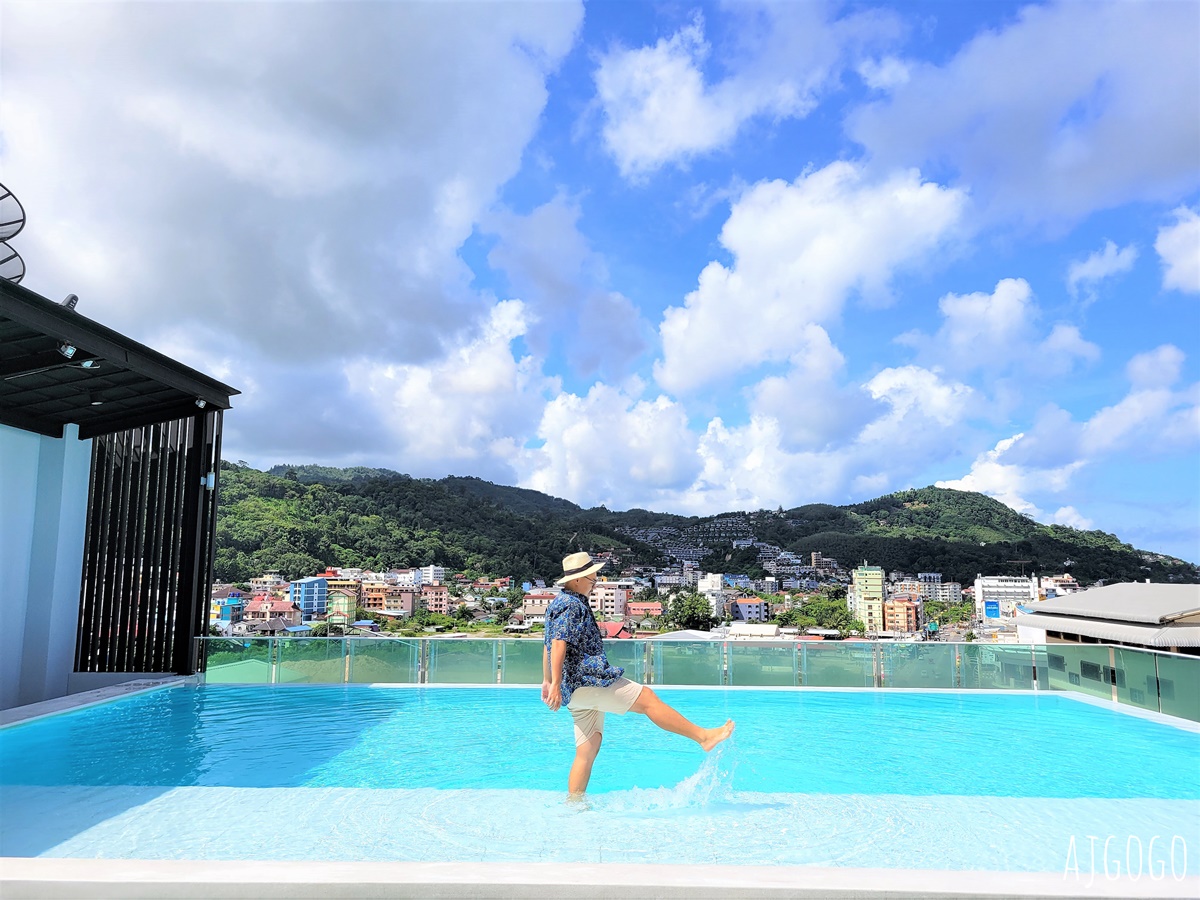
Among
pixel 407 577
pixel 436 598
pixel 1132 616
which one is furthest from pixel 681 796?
pixel 407 577

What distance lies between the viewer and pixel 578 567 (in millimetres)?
4559

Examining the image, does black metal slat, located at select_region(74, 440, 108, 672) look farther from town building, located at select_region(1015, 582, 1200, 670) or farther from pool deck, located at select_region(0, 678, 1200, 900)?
town building, located at select_region(1015, 582, 1200, 670)

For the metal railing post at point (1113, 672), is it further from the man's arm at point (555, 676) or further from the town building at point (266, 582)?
the town building at point (266, 582)

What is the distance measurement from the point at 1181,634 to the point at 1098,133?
11.9 metres

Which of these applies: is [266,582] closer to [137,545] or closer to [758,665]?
[137,545]

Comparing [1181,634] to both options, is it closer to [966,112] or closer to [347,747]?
[347,747]

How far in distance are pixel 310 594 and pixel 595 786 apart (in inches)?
→ 1747

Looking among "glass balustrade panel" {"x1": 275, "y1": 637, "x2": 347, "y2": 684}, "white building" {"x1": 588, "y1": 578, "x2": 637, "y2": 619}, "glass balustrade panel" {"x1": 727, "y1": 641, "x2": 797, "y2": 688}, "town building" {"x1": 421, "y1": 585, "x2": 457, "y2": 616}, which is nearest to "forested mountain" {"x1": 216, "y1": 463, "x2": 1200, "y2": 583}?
"town building" {"x1": 421, "y1": 585, "x2": 457, "y2": 616}

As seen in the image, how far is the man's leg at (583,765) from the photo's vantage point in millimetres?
4445

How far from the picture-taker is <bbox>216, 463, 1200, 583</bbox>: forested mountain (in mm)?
47156

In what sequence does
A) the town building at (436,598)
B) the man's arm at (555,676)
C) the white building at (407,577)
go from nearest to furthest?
1. the man's arm at (555,676)
2. the town building at (436,598)
3. the white building at (407,577)

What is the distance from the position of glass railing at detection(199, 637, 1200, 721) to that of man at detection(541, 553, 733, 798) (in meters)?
5.86

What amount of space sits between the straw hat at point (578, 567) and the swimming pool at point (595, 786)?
54.3 inches

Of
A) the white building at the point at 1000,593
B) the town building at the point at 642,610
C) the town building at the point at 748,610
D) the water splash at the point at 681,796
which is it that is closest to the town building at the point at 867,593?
the white building at the point at 1000,593
